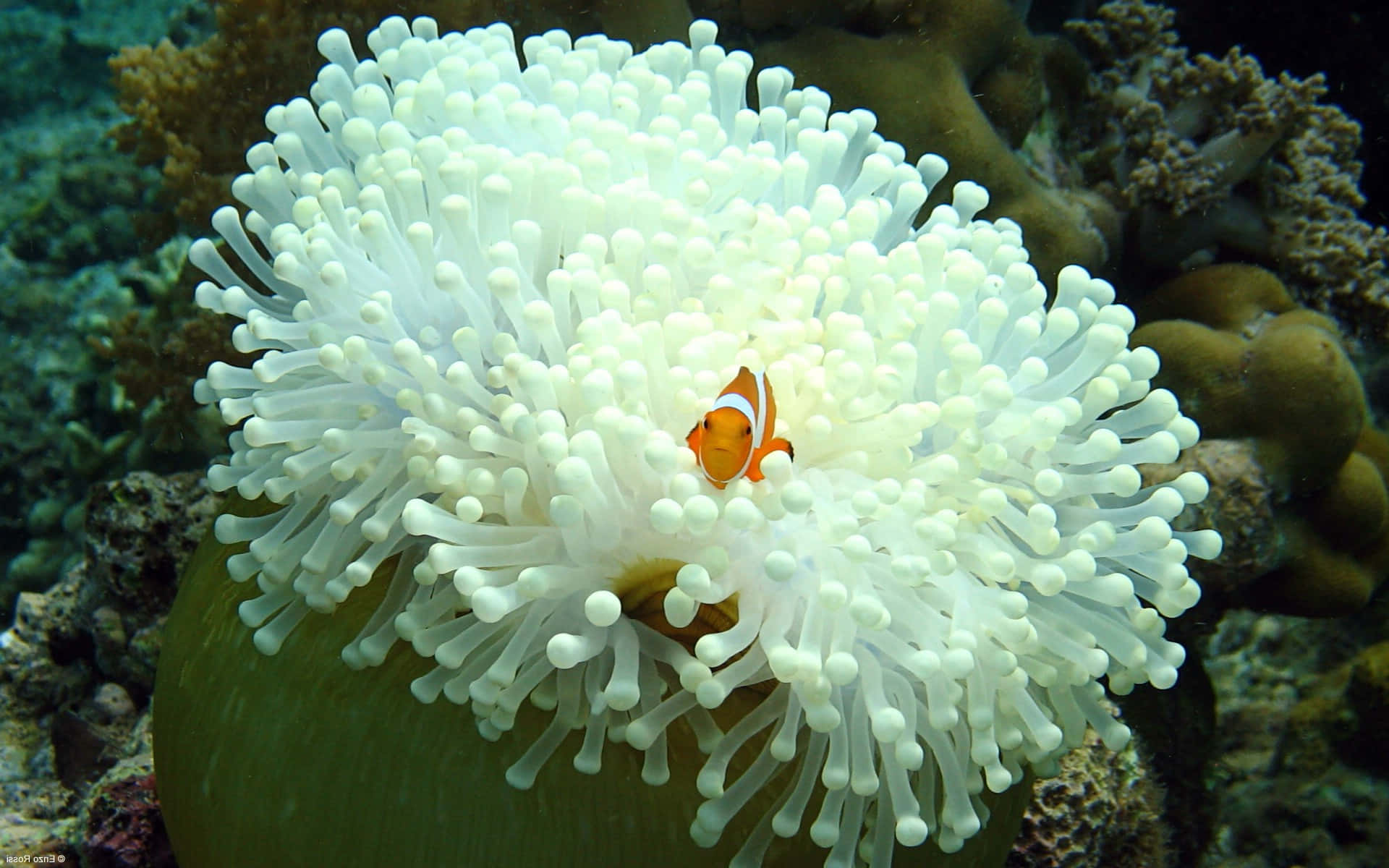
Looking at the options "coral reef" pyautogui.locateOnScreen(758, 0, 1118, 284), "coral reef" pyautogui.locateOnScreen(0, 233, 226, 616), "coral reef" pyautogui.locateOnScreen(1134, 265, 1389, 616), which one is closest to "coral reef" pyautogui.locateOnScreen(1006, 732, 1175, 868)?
"coral reef" pyautogui.locateOnScreen(1134, 265, 1389, 616)

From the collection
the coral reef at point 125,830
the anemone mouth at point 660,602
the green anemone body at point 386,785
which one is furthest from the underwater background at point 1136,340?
the anemone mouth at point 660,602

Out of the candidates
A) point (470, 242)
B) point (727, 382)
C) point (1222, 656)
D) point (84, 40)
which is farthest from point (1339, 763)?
point (84, 40)

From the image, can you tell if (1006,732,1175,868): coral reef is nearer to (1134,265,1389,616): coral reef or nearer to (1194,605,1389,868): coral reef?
(1134,265,1389,616): coral reef

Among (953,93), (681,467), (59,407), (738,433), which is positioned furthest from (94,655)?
(953,93)

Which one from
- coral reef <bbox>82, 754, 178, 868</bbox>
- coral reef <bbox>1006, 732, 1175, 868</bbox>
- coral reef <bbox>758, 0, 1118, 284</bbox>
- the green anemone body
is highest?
coral reef <bbox>758, 0, 1118, 284</bbox>

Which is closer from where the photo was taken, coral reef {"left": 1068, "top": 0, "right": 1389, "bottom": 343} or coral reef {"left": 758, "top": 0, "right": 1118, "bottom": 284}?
coral reef {"left": 758, "top": 0, "right": 1118, "bottom": 284}

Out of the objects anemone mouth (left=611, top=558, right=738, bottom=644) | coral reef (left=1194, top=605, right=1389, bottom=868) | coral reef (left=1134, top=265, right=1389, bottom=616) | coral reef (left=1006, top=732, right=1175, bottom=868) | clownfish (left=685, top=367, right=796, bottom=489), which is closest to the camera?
clownfish (left=685, top=367, right=796, bottom=489)

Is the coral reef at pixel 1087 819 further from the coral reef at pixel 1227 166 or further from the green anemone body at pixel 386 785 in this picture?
the coral reef at pixel 1227 166

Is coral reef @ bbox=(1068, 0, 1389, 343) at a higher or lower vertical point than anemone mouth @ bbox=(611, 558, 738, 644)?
higher

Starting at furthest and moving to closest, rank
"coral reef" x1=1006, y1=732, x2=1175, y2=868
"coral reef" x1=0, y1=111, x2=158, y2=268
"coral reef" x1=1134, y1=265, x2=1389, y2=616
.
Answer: "coral reef" x1=0, y1=111, x2=158, y2=268 < "coral reef" x1=1134, y1=265, x2=1389, y2=616 < "coral reef" x1=1006, y1=732, x2=1175, y2=868
